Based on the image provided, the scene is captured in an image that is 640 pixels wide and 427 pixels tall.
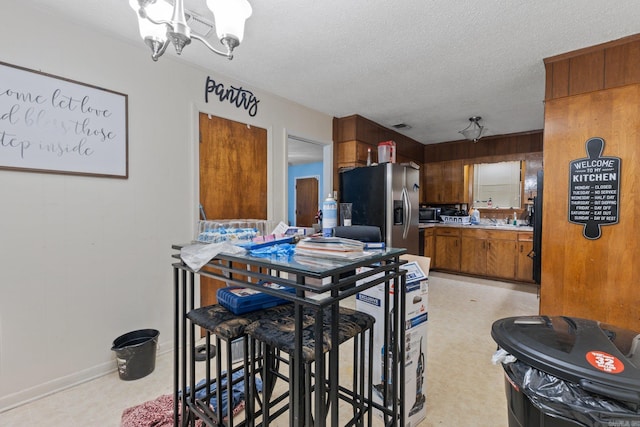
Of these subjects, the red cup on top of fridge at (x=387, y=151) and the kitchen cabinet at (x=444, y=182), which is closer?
the red cup on top of fridge at (x=387, y=151)

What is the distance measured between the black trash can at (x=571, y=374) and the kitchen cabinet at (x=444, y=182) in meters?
4.72

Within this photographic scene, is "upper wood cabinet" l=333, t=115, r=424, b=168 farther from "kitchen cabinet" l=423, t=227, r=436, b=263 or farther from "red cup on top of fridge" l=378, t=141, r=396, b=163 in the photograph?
"kitchen cabinet" l=423, t=227, r=436, b=263

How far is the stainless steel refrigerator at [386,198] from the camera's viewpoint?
3709 millimetres

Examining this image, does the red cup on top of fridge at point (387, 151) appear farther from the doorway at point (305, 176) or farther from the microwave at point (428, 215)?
the doorway at point (305, 176)

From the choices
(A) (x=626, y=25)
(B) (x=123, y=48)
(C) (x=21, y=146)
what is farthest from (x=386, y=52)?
(C) (x=21, y=146)

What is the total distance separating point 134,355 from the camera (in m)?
2.00

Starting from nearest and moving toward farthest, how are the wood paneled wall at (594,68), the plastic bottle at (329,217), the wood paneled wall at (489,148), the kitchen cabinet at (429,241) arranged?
the plastic bottle at (329,217), the wood paneled wall at (594,68), the wood paneled wall at (489,148), the kitchen cabinet at (429,241)

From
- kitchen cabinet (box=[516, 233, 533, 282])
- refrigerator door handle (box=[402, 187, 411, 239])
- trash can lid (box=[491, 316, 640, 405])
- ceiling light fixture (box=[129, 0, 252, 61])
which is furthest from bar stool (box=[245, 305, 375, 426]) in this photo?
kitchen cabinet (box=[516, 233, 533, 282])

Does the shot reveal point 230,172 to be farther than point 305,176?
No

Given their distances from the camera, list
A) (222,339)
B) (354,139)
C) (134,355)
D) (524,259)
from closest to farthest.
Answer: (222,339) < (134,355) < (354,139) < (524,259)

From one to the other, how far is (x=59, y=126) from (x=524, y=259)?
5.39m

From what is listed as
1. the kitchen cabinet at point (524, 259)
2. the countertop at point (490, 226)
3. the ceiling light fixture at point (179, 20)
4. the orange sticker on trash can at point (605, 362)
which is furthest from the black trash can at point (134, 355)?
the kitchen cabinet at point (524, 259)

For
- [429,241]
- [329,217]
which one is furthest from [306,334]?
[429,241]

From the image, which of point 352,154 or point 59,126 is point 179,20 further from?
point 352,154
